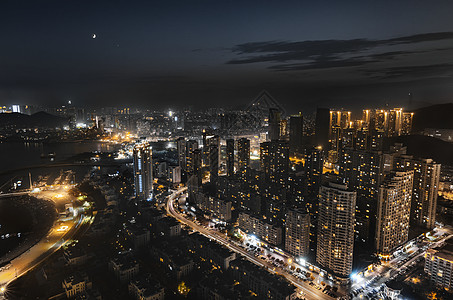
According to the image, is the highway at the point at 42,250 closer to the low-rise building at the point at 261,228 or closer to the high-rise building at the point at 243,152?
the low-rise building at the point at 261,228

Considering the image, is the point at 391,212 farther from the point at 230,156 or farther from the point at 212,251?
the point at 230,156

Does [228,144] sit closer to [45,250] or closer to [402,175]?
[402,175]

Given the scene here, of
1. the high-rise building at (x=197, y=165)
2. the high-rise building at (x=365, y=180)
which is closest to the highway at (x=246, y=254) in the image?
the high-rise building at (x=197, y=165)

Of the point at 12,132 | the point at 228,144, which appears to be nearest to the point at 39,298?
the point at 228,144

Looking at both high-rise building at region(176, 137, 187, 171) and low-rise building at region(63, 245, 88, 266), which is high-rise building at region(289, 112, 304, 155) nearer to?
high-rise building at region(176, 137, 187, 171)

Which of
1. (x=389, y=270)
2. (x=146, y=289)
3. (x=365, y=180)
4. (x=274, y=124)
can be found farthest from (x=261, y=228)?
(x=274, y=124)

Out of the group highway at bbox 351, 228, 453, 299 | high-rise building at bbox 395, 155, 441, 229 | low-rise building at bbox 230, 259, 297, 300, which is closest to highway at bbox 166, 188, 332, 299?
low-rise building at bbox 230, 259, 297, 300
